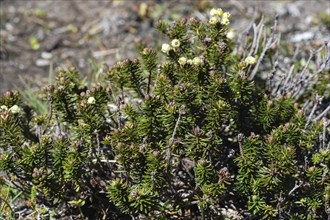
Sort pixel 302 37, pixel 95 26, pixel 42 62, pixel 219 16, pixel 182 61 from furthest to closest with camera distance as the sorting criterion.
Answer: pixel 95 26 < pixel 42 62 < pixel 302 37 < pixel 219 16 < pixel 182 61

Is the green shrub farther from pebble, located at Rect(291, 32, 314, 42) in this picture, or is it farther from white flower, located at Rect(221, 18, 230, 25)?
pebble, located at Rect(291, 32, 314, 42)

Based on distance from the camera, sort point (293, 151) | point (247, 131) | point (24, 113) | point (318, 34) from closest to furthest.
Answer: point (293, 151)
point (247, 131)
point (24, 113)
point (318, 34)

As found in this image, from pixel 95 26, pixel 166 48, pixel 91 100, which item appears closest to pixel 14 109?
pixel 91 100

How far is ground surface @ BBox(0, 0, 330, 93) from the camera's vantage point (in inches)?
201

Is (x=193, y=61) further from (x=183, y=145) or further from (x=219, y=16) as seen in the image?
(x=183, y=145)

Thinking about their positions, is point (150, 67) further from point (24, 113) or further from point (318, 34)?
point (318, 34)

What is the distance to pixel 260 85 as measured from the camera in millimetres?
3480

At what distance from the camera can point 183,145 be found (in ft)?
8.54

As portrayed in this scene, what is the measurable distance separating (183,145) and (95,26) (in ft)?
10.6

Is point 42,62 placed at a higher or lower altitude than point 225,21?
lower

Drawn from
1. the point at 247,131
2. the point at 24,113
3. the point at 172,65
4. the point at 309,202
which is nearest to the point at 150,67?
the point at 172,65

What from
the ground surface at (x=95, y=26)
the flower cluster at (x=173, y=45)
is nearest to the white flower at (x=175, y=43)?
the flower cluster at (x=173, y=45)

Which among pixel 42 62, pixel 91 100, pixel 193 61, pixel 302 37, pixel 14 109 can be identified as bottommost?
pixel 42 62

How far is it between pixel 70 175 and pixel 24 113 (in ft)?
2.20
